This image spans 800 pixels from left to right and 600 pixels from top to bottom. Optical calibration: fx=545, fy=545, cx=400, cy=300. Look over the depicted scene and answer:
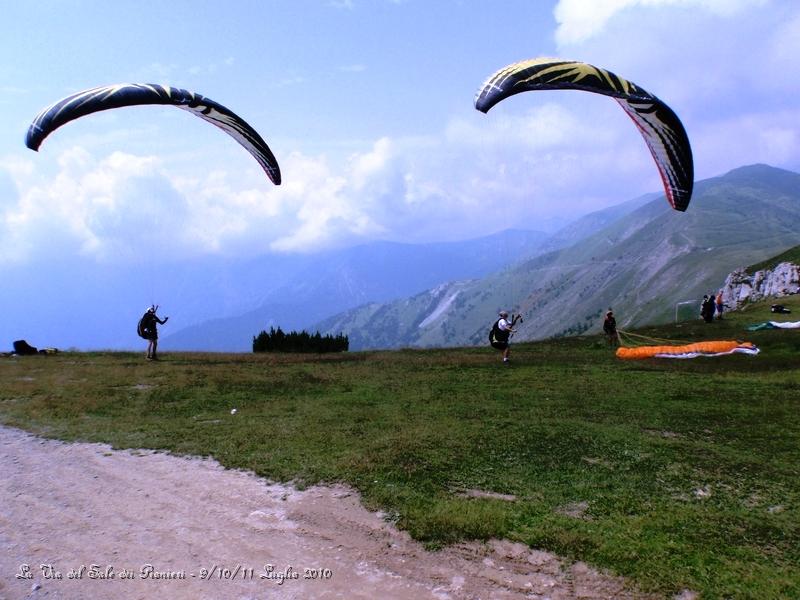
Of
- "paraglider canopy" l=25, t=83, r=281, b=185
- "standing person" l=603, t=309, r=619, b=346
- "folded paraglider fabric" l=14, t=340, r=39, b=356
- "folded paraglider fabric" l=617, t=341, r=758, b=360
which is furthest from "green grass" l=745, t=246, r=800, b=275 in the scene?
"folded paraglider fabric" l=14, t=340, r=39, b=356

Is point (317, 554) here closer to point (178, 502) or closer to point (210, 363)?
point (178, 502)

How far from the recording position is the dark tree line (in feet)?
125

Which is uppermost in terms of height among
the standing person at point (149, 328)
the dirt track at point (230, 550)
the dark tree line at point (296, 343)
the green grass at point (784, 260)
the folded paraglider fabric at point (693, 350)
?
the green grass at point (784, 260)

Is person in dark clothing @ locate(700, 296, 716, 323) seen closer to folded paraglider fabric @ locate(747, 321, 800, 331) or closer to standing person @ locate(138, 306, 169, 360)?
folded paraglider fabric @ locate(747, 321, 800, 331)

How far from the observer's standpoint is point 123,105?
22.9 meters

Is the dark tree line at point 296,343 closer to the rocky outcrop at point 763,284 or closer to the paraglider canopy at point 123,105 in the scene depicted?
the paraglider canopy at point 123,105

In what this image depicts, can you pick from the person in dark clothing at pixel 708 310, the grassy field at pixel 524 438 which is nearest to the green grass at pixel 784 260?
the person in dark clothing at pixel 708 310

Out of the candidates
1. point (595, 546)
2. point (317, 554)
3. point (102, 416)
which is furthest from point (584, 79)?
point (102, 416)

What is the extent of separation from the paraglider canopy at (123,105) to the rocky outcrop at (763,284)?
58.2 metres

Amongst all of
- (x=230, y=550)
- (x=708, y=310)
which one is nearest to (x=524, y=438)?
(x=230, y=550)

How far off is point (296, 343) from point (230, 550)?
97.8 ft

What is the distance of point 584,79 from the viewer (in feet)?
64.6

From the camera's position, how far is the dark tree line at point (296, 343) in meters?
38.0

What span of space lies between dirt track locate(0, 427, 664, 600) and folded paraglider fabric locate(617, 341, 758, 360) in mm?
22102
